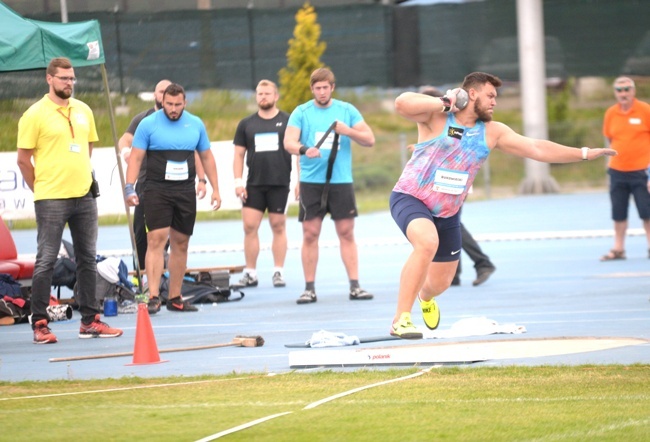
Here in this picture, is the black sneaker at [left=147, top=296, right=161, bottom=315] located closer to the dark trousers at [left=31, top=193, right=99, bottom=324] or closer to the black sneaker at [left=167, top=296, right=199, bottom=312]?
the black sneaker at [left=167, top=296, right=199, bottom=312]

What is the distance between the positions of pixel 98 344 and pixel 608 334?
407 centimetres

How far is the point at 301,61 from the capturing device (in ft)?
89.0

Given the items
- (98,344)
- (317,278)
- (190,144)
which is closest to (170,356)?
(98,344)

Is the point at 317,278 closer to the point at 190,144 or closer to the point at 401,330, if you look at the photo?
the point at 190,144

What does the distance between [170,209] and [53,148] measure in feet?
6.57

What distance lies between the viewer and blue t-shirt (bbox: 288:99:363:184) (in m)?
11.9

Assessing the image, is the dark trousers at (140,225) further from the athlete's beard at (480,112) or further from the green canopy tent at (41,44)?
the athlete's beard at (480,112)

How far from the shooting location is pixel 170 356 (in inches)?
344

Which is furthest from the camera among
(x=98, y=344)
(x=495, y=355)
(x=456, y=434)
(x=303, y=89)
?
(x=303, y=89)

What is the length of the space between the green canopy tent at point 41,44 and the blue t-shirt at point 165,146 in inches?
31.7

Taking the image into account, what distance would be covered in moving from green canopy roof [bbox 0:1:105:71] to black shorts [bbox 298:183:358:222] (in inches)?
98.7

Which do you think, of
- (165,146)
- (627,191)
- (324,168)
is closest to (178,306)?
(165,146)

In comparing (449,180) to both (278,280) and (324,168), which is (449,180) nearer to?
(324,168)

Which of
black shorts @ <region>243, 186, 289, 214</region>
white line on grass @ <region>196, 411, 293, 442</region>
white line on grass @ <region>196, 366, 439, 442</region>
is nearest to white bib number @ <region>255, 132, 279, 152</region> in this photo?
black shorts @ <region>243, 186, 289, 214</region>
